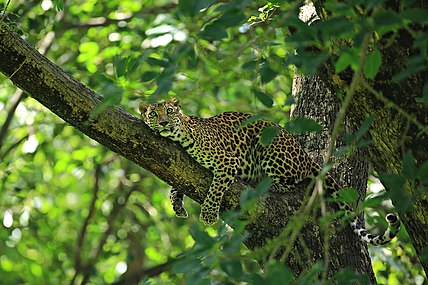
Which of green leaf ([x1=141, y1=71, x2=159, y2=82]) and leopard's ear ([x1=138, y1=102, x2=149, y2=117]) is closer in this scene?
green leaf ([x1=141, y1=71, x2=159, y2=82])

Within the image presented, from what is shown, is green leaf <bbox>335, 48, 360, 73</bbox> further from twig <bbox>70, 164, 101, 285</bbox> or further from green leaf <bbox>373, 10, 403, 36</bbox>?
twig <bbox>70, 164, 101, 285</bbox>

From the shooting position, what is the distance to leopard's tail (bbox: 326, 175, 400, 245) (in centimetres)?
510

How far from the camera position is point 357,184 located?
5.61 metres

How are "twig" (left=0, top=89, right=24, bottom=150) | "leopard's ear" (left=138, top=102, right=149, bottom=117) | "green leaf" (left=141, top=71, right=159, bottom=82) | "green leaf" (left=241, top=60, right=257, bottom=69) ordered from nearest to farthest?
"green leaf" (left=141, top=71, right=159, bottom=82) → "green leaf" (left=241, top=60, right=257, bottom=69) → "leopard's ear" (left=138, top=102, right=149, bottom=117) → "twig" (left=0, top=89, right=24, bottom=150)

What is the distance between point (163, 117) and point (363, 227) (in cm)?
134

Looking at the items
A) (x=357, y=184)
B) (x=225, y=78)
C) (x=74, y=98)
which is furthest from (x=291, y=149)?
(x=225, y=78)

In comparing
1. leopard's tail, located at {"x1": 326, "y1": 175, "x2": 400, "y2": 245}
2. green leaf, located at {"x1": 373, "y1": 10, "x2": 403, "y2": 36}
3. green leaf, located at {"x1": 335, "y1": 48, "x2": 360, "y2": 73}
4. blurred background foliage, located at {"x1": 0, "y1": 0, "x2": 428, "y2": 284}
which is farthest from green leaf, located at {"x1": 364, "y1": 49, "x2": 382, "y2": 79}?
blurred background foliage, located at {"x1": 0, "y1": 0, "x2": 428, "y2": 284}

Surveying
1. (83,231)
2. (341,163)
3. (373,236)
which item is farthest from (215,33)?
(83,231)

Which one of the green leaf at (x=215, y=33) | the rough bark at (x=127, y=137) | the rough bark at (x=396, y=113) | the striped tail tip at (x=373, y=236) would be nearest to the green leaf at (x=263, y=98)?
the green leaf at (x=215, y=33)

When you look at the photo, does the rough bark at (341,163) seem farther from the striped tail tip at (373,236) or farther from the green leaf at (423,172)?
the green leaf at (423,172)

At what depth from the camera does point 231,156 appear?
5965 mm

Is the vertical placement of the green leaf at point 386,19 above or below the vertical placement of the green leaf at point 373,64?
above

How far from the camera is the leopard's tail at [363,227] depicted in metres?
5.10

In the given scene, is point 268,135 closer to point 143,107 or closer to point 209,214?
point 209,214
